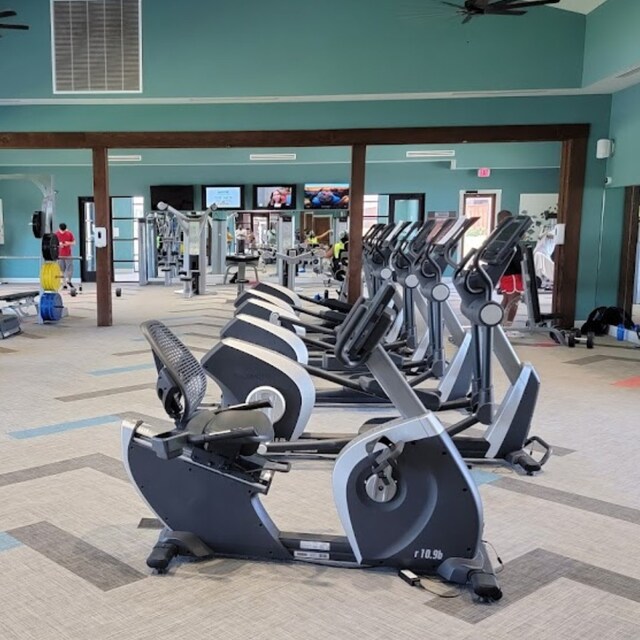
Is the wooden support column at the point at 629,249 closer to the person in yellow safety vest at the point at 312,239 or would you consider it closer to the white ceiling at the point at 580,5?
the white ceiling at the point at 580,5

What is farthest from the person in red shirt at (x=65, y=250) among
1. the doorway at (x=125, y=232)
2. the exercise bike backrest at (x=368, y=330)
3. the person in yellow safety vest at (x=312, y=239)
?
the exercise bike backrest at (x=368, y=330)

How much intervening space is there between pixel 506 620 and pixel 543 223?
585 inches

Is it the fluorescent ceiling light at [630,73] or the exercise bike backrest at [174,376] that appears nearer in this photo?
the exercise bike backrest at [174,376]

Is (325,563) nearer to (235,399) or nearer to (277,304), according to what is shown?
(235,399)

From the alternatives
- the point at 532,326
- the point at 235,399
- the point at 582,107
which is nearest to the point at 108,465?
the point at 235,399

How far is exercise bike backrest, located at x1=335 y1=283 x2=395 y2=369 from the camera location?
2.42 m

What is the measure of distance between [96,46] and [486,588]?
28.5 feet

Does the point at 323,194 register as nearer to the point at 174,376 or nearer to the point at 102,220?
the point at 102,220

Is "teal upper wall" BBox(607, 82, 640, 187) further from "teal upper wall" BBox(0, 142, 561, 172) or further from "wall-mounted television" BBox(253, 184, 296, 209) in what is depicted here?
"wall-mounted television" BBox(253, 184, 296, 209)

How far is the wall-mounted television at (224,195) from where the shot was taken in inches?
680

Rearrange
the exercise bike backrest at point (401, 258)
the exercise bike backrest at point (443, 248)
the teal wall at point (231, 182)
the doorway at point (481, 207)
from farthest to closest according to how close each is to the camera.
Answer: the doorway at point (481, 207) < the teal wall at point (231, 182) < the exercise bike backrest at point (401, 258) < the exercise bike backrest at point (443, 248)

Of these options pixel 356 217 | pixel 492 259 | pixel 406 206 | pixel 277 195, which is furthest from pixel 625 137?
pixel 277 195

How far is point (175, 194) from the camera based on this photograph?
1725cm

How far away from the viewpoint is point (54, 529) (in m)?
3.03
